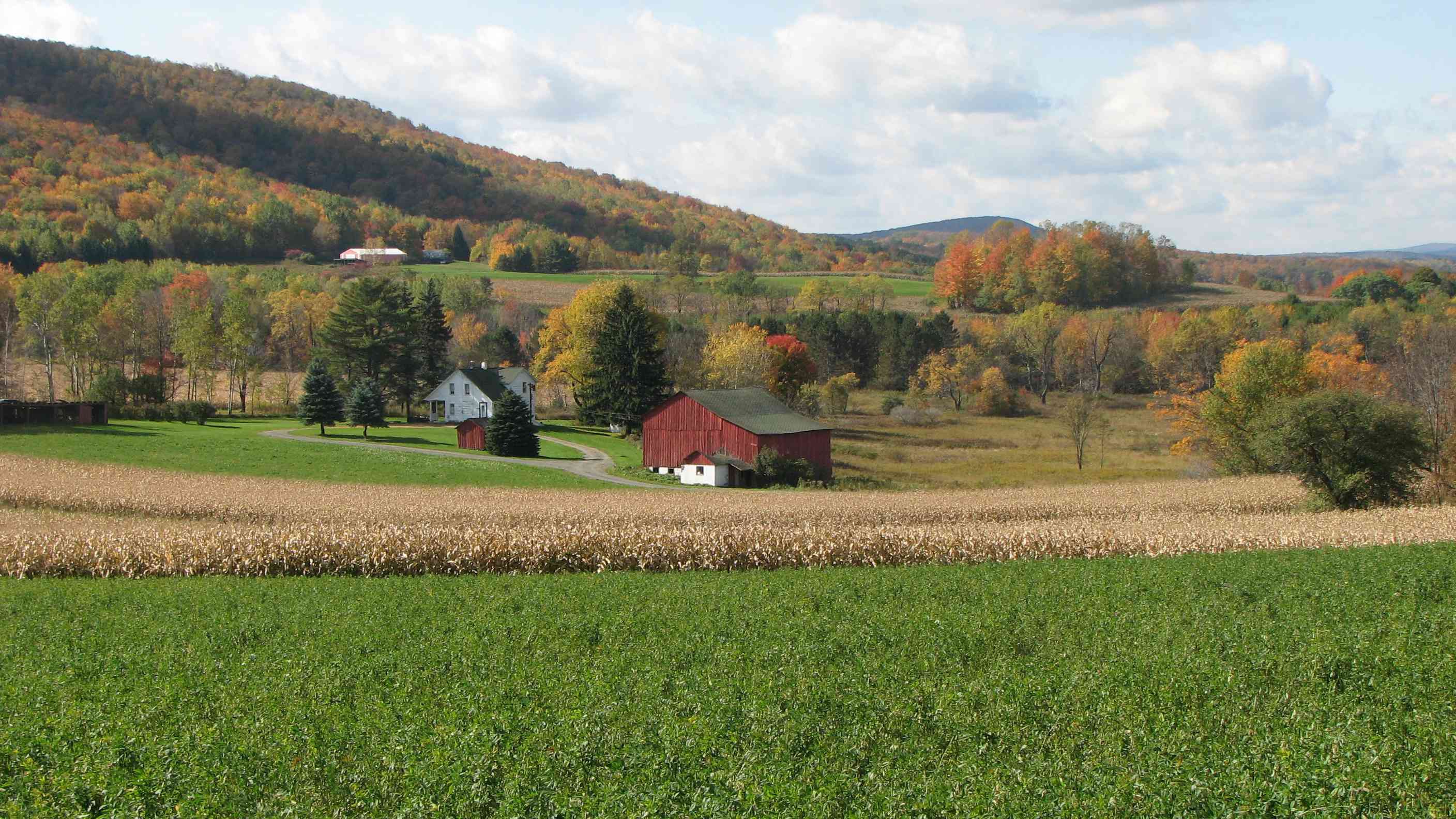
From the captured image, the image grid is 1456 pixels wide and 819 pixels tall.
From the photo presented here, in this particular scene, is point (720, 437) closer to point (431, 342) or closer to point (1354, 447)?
point (1354, 447)

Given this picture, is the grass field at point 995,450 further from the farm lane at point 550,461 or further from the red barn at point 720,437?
the farm lane at point 550,461

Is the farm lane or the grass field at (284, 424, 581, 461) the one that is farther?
the grass field at (284, 424, 581, 461)

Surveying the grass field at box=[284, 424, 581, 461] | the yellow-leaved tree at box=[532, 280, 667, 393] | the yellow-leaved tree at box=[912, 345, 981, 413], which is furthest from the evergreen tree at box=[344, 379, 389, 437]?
the yellow-leaved tree at box=[912, 345, 981, 413]

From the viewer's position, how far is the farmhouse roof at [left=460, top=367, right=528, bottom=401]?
73.6m

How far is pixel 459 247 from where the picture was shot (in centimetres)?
16450

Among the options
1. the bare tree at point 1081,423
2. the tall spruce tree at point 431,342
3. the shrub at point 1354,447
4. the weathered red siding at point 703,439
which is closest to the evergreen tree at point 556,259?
the tall spruce tree at point 431,342

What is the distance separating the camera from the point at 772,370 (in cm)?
8100

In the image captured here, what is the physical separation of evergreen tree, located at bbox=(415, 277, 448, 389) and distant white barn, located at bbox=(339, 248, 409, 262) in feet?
231

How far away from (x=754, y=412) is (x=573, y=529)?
31.6 m

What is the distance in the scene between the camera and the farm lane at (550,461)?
160 feet

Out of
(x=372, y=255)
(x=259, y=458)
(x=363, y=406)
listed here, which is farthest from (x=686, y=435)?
(x=372, y=255)

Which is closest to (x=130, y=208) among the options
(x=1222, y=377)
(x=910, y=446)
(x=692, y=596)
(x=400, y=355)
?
(x=400, y=355)

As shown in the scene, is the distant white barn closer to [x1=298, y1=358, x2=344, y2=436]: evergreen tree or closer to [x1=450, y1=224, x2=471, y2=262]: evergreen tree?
[x1=450, y1=224, x2=471, y2=262]: evergreen tree

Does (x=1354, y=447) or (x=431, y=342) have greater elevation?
(x=431, y=342)
